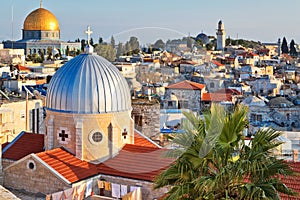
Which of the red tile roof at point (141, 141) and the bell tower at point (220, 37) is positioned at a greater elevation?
the bell tower at point (220, 37)

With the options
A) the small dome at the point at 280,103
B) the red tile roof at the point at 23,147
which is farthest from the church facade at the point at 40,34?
the red tile roof at the point at 23,147

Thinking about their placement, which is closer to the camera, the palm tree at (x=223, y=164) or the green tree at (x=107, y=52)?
the palm tree at (x=223, y=164)

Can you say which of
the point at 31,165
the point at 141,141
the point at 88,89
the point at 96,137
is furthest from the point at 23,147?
the point at 141,141

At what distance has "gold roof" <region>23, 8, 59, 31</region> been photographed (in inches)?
2557

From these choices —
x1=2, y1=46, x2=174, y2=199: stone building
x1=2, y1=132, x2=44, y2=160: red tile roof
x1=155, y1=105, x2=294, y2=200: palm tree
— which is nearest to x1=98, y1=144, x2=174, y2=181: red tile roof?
x1=2, y1=46, x2=174, y2=199: stone building

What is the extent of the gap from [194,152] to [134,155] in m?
5.81

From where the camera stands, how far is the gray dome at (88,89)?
11.8 meters

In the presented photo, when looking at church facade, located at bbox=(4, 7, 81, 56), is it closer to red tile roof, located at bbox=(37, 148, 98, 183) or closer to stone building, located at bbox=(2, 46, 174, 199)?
stone building, located at bbox=(2, 46, 174, 199)

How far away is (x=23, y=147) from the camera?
1321cm

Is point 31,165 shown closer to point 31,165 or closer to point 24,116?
point 31,165

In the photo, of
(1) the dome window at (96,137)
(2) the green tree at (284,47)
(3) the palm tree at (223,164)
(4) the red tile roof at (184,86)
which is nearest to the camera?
(3) the palm tree at (223,164)

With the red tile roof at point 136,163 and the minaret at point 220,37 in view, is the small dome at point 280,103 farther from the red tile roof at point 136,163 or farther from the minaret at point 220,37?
the minaret at point 220,37

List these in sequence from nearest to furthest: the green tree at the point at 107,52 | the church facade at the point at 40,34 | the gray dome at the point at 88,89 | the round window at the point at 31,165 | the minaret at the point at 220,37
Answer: the round window at the point at 31,165 < the gray dome at the point at 88,89 < the green tree at the point at 107,52 < the church facade at the point at 40,34 < the minaret at the point at 220,37

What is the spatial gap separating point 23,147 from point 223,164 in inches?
328
